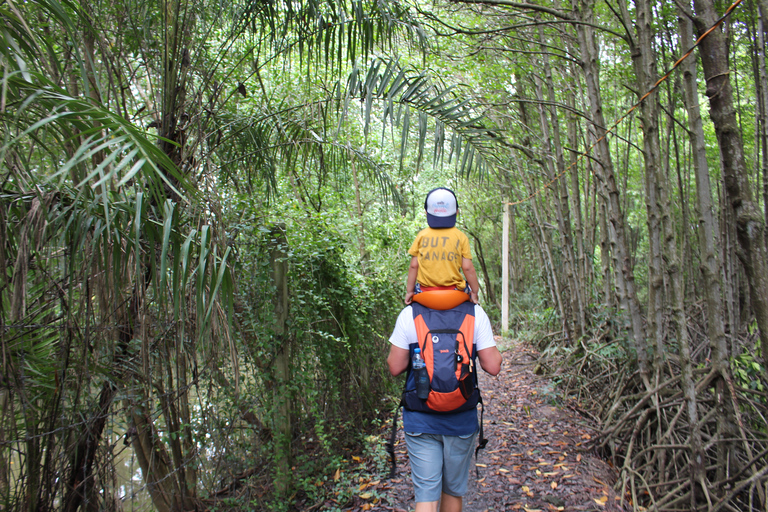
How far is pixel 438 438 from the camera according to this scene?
7.07 feet

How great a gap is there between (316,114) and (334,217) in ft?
2.81

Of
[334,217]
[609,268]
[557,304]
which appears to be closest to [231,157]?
[334,217]

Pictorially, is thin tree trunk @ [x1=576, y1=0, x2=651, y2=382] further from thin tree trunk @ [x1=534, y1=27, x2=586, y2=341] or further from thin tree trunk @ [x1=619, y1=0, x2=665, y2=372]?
thin tree trunk @ [x1=534, y1=27, x2=586, y2=341]

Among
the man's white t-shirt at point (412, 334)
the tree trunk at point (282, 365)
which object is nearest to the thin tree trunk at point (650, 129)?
the man's white t-shirt at point (412, 334)

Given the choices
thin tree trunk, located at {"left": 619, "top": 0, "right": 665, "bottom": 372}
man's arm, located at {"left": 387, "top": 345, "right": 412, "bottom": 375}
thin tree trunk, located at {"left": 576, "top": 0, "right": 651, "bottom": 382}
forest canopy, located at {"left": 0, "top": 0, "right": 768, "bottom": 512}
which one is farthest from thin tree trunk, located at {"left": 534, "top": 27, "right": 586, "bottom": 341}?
man's arm, located at {"left": 387, "top": 345, "right": 412, "bottom": 375}

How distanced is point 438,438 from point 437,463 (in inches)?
4.6

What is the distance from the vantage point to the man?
212cm

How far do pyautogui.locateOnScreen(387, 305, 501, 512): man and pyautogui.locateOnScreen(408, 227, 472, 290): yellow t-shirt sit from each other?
0.19 metres

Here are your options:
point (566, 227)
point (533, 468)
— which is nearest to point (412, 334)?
point (533, 468)

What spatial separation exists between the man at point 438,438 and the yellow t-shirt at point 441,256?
190 mm

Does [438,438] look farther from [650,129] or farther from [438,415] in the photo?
[650,129]

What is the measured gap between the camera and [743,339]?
12.7 feet

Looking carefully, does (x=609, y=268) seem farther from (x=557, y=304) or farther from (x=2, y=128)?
(x=2, y=128)

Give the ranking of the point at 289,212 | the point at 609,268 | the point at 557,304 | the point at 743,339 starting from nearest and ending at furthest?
the point at 289,212 < the point at 743,339 < the point at 609,268 < the point at 557,304
